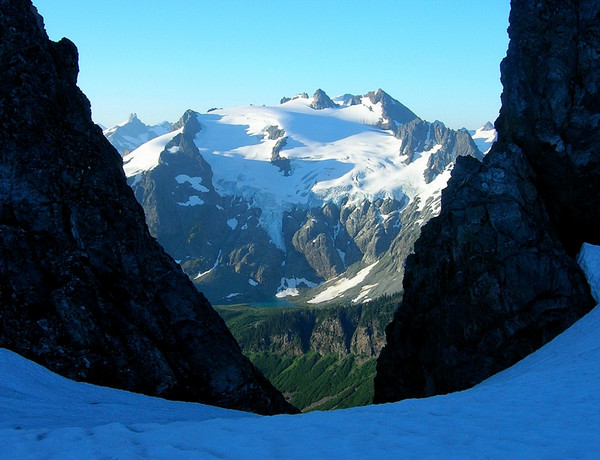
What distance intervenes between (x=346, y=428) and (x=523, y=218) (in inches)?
1074

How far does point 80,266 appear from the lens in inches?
1271

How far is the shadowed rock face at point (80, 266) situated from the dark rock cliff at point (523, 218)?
1492 centimetres

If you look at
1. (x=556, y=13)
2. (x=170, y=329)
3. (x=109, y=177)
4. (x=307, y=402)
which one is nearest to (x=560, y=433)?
(x=170, y=329)

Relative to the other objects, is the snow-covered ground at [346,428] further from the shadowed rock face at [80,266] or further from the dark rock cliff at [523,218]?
the dark rock cliff at [523,218]

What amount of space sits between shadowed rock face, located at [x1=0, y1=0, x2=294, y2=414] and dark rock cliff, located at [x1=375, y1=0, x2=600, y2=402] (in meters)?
14.9

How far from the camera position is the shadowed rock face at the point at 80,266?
30219 millimetres

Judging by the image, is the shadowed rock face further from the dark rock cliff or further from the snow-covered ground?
the dark rock cliff

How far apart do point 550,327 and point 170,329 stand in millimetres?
25365

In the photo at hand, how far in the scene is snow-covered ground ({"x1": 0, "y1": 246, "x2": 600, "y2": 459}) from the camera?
15.5 m

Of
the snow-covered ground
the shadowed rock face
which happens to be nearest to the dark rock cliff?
the snow-covered ground

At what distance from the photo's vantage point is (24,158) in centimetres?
3266

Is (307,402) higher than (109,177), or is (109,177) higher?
(109,177)

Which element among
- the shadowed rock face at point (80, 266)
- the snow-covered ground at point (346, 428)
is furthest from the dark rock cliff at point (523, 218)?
the shadowed rock face at point (80, 266)

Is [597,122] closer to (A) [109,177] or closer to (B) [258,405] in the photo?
(B) [258,405]
